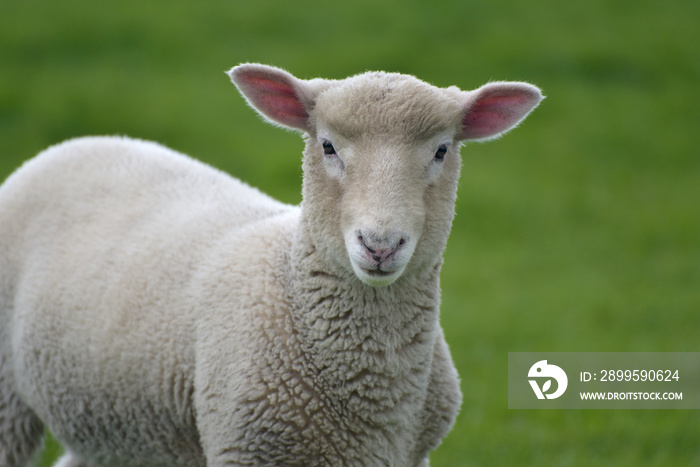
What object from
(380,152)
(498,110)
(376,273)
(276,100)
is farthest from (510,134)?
(376,273)

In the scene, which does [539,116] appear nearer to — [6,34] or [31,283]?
[6,34]

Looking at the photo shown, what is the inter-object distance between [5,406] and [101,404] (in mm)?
749

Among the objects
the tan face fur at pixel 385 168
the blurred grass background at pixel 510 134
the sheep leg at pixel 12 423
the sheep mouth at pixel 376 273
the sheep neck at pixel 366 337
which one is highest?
the blurred grass background at pixel 510 134

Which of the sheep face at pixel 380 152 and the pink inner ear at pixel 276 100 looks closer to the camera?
the sheep face at pixel 380 152

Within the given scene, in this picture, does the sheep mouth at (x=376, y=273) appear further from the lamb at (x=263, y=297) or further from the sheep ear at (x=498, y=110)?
the sheep ear at (x=498, y=110)

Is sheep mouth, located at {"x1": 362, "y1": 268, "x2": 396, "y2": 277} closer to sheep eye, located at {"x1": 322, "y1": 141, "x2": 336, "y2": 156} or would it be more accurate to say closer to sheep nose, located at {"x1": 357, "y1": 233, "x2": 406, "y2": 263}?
sheep nose, located at {"x1": 357, "y1": 233, "x2": 406, "y2": 263}

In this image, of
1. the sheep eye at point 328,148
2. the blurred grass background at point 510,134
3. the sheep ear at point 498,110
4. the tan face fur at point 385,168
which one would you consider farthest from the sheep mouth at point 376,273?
the blurred grass background at point 510,134

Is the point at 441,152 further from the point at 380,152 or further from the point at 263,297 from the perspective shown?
the point at 263,297

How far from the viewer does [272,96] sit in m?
3.61

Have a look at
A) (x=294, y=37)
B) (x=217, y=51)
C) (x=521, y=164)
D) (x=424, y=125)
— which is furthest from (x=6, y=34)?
(x=424, y=125)

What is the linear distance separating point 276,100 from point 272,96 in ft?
0.07

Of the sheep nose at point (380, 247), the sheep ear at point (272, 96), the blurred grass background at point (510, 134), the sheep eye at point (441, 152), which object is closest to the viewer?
the sheep nose at point (380, 247)

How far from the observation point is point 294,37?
16703 mm

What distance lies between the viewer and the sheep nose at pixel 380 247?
3023mm
